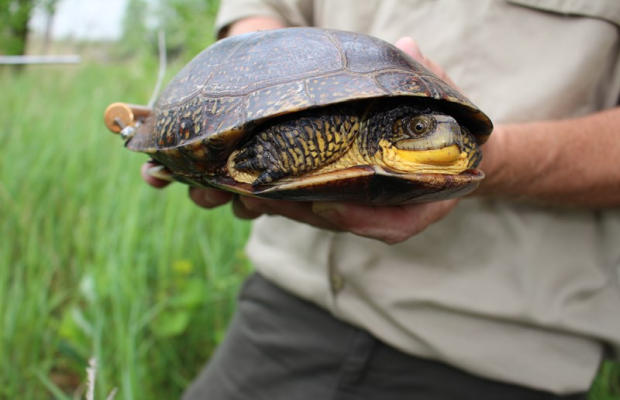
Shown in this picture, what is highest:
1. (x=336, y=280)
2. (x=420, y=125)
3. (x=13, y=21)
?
(x=420, y=125)

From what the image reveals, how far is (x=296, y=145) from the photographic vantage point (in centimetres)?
79

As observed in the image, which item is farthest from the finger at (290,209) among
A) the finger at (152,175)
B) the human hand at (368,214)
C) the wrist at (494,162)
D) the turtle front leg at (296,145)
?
the wrist at (494,162)

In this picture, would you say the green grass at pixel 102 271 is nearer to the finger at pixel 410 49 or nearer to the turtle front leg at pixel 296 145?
the turtle front leg at pixel 296 145

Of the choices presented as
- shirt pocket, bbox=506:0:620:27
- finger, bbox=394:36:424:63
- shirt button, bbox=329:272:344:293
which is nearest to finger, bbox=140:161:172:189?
shirt button, bbox=329:272:344:293

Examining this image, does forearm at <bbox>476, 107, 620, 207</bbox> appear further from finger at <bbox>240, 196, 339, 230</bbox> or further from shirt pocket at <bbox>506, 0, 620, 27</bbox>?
finger at <bbox>240, 196, 339, 230</bbox>

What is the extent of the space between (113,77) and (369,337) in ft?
13.8

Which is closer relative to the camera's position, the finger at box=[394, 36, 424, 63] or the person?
the finger at box=[394, 36, 424, 63]

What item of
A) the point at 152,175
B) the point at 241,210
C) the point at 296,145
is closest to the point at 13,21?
the point at 152,175

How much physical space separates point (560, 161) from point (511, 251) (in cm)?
25

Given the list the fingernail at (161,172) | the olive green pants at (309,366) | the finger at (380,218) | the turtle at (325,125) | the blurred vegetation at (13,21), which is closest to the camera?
the turtle at (325,125)

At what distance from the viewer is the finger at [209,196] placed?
104 centimetres

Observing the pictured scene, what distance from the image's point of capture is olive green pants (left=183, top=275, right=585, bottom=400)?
126cm

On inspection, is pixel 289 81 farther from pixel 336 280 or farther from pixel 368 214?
pixel 336 280

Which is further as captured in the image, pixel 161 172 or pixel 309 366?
pixel 309 366
